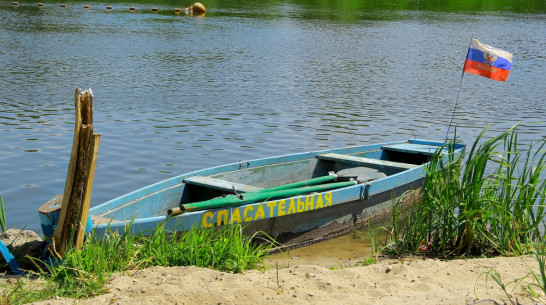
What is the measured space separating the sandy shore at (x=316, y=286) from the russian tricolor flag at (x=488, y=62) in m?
3.04

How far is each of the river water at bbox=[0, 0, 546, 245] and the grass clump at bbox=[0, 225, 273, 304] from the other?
282cm

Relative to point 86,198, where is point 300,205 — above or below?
below

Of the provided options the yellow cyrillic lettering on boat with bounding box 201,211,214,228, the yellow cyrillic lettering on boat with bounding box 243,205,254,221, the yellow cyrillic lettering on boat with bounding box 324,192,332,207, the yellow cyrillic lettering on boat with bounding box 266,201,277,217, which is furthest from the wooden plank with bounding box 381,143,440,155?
the yellow cyrillic lettering on boat with bounding box 201,211,214,228

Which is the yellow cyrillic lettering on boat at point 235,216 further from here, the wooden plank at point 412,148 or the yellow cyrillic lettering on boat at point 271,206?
the wooden plank at point 412,148

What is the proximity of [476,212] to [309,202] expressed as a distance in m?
1.89

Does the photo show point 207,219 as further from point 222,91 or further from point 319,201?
point 222,91

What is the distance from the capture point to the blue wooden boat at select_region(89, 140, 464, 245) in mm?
6871

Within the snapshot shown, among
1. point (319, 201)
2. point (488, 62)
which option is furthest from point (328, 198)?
point (488, 62)

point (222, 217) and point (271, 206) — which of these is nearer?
point (222, 217)

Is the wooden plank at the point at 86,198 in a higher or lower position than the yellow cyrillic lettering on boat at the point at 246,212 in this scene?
higher

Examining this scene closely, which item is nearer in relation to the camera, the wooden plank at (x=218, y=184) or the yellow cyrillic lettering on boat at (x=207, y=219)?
the yellow cyrillic lettering on boat at (x=207, y=219)

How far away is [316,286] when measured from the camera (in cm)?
533

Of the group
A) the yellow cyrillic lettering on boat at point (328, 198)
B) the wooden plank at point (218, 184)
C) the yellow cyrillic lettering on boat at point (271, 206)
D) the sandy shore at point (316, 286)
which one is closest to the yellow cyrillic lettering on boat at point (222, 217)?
the yellow cyrillic lettering on boat at point (271, 206)

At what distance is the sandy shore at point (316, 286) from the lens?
4.93 metres
